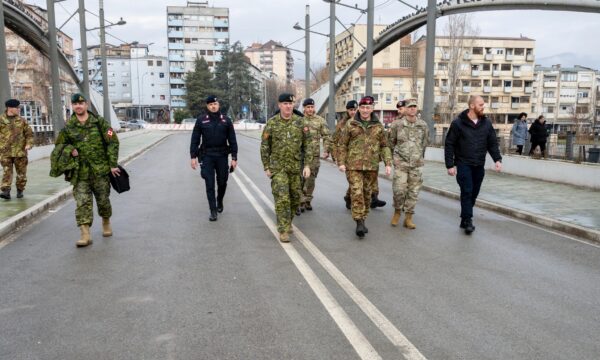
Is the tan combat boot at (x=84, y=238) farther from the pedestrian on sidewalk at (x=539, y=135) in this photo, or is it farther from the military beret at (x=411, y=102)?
the pedestrian on sidewalk at (x=539, y=135)

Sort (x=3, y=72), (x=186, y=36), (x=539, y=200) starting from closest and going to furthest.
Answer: (x=539, y=200)
(x=3, y=72)
(x=186, y=36)

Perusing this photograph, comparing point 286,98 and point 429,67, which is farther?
point 429,67

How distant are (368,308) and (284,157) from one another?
120 inches

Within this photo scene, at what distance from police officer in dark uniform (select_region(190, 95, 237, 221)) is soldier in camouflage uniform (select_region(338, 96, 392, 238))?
2.01m

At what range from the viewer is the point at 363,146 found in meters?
7.12

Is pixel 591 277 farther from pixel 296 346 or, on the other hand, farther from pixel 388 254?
pixel 296 346

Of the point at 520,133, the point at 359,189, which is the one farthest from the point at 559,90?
the point at 359,189

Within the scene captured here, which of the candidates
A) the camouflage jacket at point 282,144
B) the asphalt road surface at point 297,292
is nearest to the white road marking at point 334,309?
the asphalt road surface at point 297,292

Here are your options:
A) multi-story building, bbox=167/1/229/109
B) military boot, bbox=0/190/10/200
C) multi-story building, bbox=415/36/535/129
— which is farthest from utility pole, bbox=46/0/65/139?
multi-story building, bbox=167/1/229/109

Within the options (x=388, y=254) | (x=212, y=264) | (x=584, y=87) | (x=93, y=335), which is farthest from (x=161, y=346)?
(x=584, y=87)

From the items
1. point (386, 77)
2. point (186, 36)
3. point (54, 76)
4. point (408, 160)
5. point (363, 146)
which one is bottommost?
point (408, 160)

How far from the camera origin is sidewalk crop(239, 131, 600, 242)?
789cm

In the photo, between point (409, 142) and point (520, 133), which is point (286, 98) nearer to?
point (409, 142)

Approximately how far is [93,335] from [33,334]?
0.47 meters
